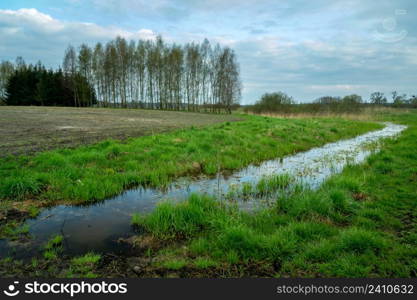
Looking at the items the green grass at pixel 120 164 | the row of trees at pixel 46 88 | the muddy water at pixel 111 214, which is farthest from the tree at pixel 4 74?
the muddy water at pixel 111 214

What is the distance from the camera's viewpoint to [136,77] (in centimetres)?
6066

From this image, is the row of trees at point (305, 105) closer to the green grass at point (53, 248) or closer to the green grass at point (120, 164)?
the green grass at point (120, 164)

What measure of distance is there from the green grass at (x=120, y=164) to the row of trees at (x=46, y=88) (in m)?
56.6

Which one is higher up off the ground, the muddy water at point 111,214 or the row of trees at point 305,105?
the row of trees at point 305,105

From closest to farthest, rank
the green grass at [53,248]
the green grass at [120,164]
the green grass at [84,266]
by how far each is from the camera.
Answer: the green grass at [84,266] < the green grass at [53,248] < the green grass at [120,164]

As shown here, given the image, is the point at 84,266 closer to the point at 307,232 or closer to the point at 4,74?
the point at 307,232

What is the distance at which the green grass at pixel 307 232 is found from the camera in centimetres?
341

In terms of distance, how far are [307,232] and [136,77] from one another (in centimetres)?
6294

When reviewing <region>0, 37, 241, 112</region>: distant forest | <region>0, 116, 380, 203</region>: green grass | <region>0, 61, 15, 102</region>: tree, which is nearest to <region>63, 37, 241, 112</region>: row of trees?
<region>0, 37, 241, 112</region>: distant forest

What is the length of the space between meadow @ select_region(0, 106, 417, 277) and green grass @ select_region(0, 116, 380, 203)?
0.12 ft

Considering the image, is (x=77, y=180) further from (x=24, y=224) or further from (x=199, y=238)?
(x=199, y=238)

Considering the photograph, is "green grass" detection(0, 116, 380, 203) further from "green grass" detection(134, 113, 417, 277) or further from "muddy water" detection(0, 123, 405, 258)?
"green grass" detection(134, 113, 417, 277)

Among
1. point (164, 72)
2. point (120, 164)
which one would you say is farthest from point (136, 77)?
point (120, 164)

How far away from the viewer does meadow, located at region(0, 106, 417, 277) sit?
341 centimetres
